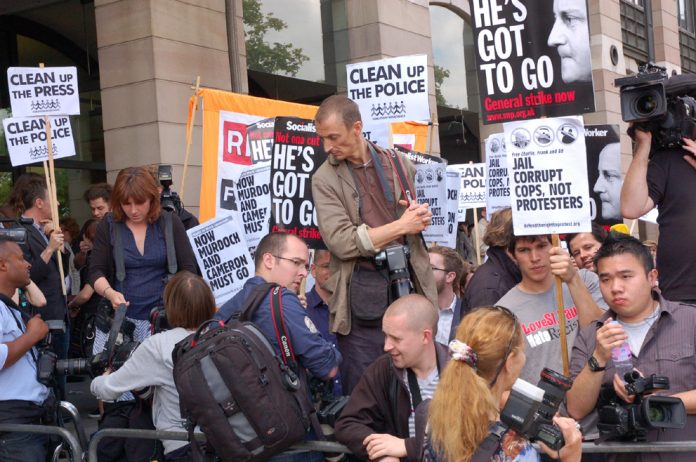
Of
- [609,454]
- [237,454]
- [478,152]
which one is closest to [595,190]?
[609,454]

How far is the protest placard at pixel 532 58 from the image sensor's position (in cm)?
561

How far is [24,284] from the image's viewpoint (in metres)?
6.05

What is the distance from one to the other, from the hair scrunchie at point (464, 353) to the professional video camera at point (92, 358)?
263cm

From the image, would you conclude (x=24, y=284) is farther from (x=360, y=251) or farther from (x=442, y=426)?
(x=442, y=426)

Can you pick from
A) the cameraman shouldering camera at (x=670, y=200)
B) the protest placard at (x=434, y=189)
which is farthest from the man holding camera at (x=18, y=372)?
the cameraman shouldering camera at (x=670, y=200)

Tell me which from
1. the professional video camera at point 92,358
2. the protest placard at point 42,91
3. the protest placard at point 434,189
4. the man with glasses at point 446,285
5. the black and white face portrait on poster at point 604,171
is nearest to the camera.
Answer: the professional video camera at point 92,358

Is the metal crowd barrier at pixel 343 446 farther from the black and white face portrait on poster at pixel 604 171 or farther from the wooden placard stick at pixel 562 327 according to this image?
the black and white face portrait on poster at pixel 604 171

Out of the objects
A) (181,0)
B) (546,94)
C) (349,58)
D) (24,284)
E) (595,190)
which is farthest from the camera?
(349,58)

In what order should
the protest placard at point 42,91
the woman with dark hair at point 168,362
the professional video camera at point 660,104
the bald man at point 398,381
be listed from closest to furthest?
the bald man at point 398,381 → the professional video camera at point 660,104 → the woman with dark hair at point 168,362 → the protest placard at point 42,91

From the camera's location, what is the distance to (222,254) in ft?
22.5

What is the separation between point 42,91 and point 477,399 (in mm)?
5819

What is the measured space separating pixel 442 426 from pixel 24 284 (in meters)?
3.41

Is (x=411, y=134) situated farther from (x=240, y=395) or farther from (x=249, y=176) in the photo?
(x=240, y=395)

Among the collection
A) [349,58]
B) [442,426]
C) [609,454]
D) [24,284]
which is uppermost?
[349,58]
